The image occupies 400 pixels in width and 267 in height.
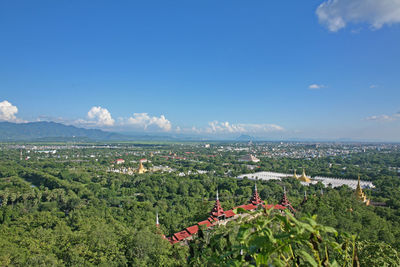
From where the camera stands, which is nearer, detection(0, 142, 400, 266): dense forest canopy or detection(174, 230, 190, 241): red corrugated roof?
detection(0, 142, 400, 266): dense forest canopy

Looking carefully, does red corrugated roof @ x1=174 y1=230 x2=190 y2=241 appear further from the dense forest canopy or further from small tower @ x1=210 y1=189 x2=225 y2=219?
small tower @ x1=210 y1=189 x2=225 y2=219

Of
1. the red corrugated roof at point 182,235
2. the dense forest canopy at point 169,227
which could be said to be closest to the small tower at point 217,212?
the dense forest canopy at point 169,227

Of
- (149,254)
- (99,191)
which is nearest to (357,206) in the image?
(149,254)

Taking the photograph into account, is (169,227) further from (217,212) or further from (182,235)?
(182,235)

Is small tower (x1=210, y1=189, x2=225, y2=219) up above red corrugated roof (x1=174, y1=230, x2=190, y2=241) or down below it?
above

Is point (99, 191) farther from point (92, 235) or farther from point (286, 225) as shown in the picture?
point (286, 225)

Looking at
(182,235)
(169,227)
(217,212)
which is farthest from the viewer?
(169,227)

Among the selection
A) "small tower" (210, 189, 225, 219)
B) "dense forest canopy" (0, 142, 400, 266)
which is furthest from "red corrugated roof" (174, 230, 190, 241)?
"small tower" (210, 189, 225, 219)

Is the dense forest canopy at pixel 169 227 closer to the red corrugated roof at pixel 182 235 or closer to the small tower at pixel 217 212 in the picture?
the red corrugated roof at pixel 182 235

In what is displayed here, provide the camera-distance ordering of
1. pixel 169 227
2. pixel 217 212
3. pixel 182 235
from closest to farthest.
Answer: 1. pixel 182 235
2. pixel 217 212
3. pixel 169 227

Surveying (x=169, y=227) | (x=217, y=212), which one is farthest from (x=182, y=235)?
(x=169, y=227)

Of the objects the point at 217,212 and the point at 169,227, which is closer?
the point at 217,212
